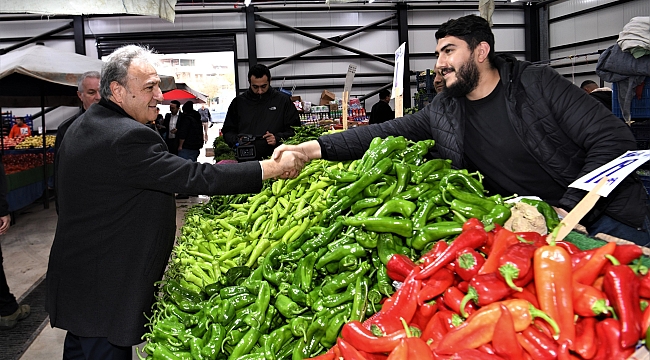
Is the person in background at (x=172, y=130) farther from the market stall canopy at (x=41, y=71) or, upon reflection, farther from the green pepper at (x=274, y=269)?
the green pepper at (x=274, y=269)

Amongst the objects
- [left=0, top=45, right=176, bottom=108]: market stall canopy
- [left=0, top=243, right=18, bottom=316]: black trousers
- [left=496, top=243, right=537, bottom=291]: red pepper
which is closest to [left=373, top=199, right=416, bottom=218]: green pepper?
[left=496, top=243, right=537, bottom=291]: red pepper

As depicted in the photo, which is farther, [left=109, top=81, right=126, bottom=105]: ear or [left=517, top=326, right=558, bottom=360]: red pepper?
[left=109, top=81, right=126, bottom=105]: ear

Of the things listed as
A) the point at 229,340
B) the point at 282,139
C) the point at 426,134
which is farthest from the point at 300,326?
the point at 282,139

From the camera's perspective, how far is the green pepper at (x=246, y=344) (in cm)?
210

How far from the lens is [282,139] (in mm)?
6113

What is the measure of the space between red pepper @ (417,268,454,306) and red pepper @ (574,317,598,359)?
0.39 m

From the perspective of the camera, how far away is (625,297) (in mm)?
1440

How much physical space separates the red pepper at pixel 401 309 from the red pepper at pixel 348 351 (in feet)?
0.32

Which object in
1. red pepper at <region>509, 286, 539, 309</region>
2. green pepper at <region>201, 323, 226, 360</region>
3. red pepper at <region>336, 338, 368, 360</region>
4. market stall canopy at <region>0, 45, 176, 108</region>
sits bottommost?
green pepper at <region>201, 323, 226, 360</region>

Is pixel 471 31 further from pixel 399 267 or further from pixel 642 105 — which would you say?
pixel 642 105

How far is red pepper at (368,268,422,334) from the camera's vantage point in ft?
5.54

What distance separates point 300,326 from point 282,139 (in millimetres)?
4201

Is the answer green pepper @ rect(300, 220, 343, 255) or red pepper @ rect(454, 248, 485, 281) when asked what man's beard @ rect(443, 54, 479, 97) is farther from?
red pepper @ rect(454, 248, 485, 281)

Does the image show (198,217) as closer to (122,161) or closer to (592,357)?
(122,161)
